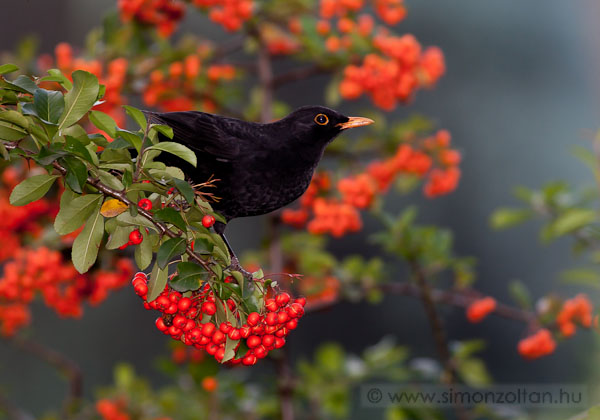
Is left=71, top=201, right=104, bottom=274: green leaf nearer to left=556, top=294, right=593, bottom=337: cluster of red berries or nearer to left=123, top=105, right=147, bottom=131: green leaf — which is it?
left=123, top=105, right=147, bottom=131: green leaf

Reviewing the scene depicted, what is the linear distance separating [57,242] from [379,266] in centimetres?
142

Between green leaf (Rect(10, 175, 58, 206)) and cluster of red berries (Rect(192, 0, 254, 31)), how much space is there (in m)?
1.54

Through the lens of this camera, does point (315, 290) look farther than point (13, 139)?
Yes

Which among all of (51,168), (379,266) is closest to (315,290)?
(379,266)

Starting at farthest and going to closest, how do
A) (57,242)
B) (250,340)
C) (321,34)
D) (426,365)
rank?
(426,365) → (321,34) → (57,242) → (250,340)

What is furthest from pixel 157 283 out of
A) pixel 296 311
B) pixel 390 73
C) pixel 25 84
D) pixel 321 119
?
pixel 390 73

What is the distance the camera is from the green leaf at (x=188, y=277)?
3.46 feet

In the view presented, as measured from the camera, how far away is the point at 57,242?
7.68 ft

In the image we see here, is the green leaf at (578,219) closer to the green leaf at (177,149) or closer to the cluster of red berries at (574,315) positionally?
the cluster of red berries at (574,315)

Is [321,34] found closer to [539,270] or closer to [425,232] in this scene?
[425,232]

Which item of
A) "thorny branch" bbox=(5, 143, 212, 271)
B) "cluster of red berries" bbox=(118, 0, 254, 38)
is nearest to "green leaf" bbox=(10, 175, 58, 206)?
"thorny branch" bbox=(5, 143, 212, 271)

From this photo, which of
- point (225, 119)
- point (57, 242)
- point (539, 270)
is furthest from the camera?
point (539, 270)

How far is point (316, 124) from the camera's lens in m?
1.37

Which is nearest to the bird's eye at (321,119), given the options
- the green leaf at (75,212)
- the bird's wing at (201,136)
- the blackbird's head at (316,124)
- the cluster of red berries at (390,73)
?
the blackbird's head at (316,124)
